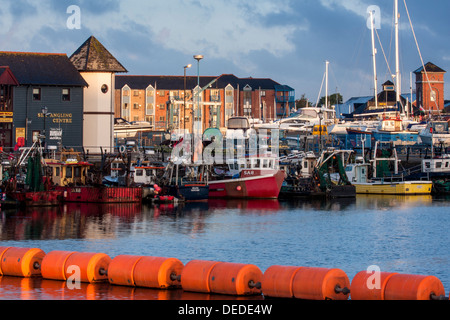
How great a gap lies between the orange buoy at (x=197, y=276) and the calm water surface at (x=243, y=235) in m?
0.50

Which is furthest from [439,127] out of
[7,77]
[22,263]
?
[22,263]

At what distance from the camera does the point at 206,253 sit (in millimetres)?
36688

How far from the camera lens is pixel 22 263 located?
25344mm

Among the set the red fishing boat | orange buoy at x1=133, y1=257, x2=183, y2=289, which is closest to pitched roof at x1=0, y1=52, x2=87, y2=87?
the red fishing boat

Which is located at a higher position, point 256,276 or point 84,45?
point 84,45

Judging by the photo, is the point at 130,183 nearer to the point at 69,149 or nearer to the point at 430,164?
the point at 69,149

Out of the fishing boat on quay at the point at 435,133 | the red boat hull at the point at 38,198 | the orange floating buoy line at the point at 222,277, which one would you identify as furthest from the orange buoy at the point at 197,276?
the fishing boat on quay at the point at 435,133

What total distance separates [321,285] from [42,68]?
63.1m

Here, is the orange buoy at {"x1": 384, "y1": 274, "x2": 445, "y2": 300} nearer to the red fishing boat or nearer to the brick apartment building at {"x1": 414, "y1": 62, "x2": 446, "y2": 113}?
the red fishing boat

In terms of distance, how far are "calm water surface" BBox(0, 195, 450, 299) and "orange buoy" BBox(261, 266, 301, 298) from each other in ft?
9.05

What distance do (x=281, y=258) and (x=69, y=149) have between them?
44.1 metres

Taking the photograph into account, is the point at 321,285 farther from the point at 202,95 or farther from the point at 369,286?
the point at 202,95

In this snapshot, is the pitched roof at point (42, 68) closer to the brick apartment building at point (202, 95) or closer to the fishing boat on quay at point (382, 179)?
the fishing boat on quay at point (382, 179)

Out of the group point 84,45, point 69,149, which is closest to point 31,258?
point 69,149
